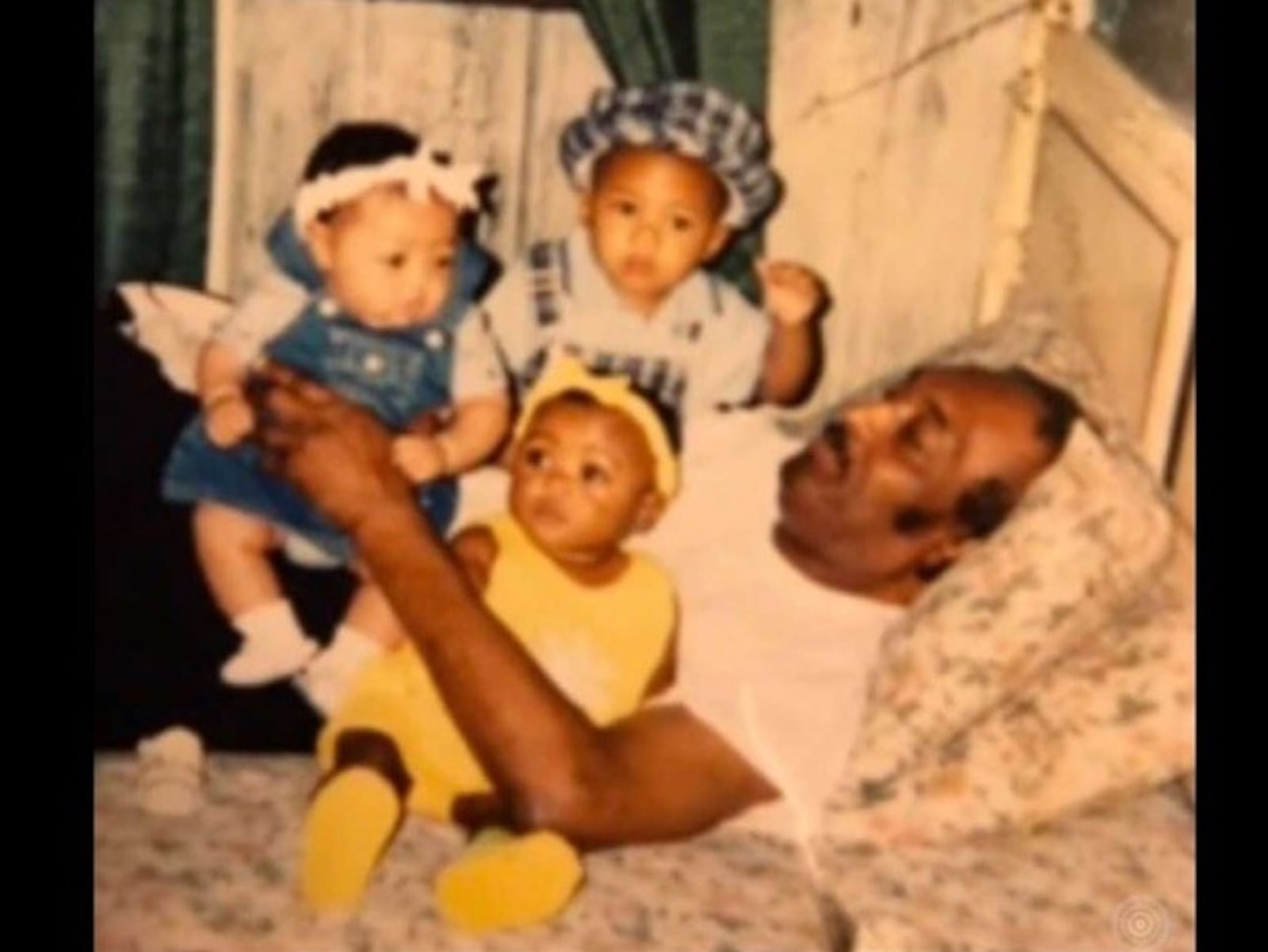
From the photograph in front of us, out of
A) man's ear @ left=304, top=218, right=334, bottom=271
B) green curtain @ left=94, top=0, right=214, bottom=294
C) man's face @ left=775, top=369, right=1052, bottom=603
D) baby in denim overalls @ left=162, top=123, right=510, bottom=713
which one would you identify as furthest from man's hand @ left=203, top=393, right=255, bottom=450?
man's face @ left=775, top=369, right=1052, bottom=603

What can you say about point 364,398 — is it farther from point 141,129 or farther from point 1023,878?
point 1023,878

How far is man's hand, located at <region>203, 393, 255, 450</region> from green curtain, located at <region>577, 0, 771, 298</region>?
403mm

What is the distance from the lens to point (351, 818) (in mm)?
1089

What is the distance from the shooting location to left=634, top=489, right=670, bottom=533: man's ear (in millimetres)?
1173

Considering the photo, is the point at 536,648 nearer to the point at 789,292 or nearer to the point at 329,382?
the point at 329,382

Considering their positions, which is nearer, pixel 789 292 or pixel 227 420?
pixel 227 420

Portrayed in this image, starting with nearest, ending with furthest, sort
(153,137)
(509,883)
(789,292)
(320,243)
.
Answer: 1. (509,883)
2. (320,243)
3. (789,292)
4. (153,137)

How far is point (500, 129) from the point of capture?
147 cm

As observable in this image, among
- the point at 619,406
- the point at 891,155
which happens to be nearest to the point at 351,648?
the point at 619,406

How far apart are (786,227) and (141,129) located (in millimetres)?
492

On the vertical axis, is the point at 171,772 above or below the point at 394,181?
below

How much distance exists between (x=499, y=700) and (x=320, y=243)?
0.31 m

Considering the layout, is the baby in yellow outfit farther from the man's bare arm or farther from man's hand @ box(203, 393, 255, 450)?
man's hand @ box(203, 393, 255, 450)
